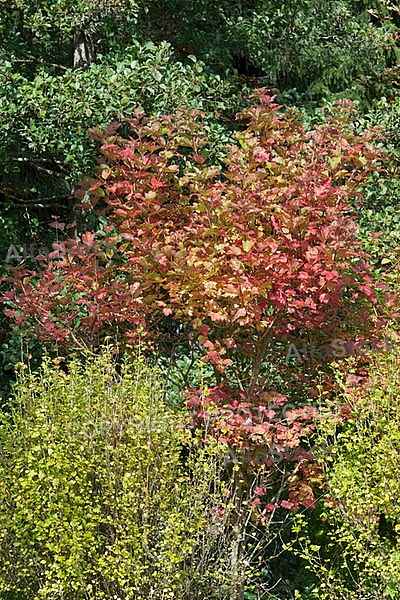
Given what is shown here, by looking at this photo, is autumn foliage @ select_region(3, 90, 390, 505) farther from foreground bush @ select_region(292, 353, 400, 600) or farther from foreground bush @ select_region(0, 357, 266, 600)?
foreground bush @ select_region(0, 357, 266, 600)

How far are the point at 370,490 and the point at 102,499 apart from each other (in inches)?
45.4

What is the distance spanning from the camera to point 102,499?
3.56m

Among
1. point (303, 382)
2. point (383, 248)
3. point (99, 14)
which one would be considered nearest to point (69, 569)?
point (303, 382)

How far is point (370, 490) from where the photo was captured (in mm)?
3840

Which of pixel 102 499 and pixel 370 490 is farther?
pixel 370 490

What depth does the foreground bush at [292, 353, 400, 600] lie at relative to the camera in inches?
146

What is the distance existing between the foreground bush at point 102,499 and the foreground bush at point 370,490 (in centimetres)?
53

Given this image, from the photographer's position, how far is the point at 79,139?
5367mm

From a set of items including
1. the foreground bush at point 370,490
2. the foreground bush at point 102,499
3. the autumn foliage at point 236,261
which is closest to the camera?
the foreground bush at point 102,499

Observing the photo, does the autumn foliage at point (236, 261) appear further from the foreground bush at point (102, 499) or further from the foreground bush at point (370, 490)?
the foreground bush at point (102, 499)

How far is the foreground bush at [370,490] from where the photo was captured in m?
3.71

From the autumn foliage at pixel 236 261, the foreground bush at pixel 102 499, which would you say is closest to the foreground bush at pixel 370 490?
the autumn foliage at pixel 236 261

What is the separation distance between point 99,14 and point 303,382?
9.06 feet

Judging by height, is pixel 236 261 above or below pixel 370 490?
above
